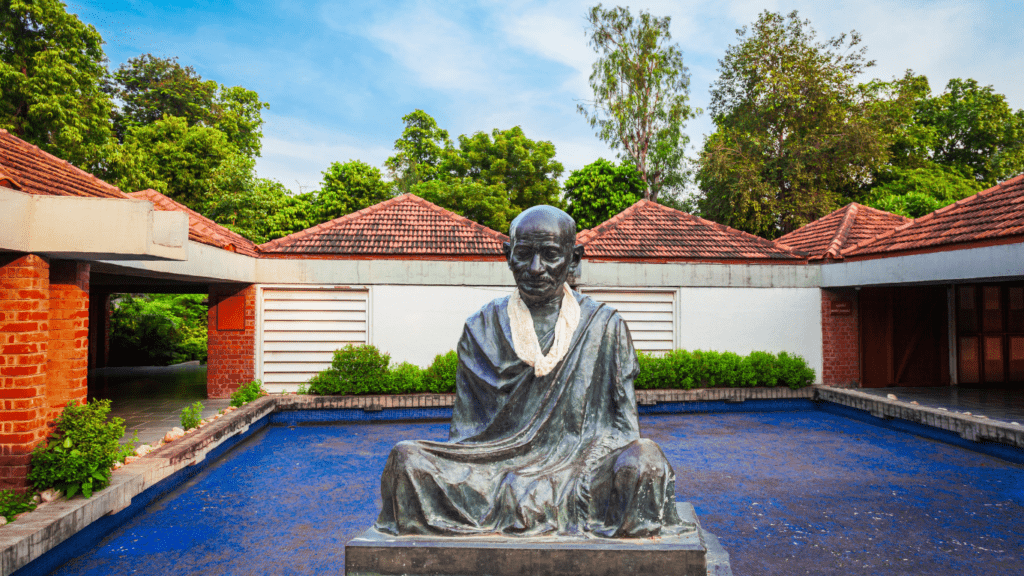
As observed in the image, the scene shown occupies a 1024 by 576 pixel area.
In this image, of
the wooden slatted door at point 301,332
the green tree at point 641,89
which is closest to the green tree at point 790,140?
the green tree at point 641,89

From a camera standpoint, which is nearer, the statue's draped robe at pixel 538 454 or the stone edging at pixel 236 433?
the statue's draped robe at pixel 538 454

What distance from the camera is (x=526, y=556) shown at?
229 centimetres

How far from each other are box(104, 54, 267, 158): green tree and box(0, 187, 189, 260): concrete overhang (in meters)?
23.2

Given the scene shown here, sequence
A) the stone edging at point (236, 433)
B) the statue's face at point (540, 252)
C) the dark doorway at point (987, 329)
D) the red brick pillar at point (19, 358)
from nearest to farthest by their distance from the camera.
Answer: the statue's face at point (540, 252) → the stone edging at point (236, 433) → the red brick pillar at point (19, 358) → the dark doorway at point (987, 329)

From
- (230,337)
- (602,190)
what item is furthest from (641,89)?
(230,337)

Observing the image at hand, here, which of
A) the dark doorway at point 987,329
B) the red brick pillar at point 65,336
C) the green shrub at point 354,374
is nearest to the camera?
the red brick pillar at point 65,336

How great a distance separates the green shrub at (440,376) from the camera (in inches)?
414

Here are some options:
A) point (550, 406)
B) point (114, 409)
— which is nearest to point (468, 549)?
point (550, 406)

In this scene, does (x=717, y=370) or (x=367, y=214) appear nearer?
(x=717, y=370)

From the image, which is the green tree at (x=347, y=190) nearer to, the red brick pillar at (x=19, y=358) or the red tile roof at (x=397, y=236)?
the red tile roof at (x=397, y=236)

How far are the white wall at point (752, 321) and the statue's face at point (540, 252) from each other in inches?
369

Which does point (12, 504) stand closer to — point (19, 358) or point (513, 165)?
point (19, 358)

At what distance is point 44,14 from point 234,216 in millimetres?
6795

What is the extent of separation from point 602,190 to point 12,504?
67.5 feet
